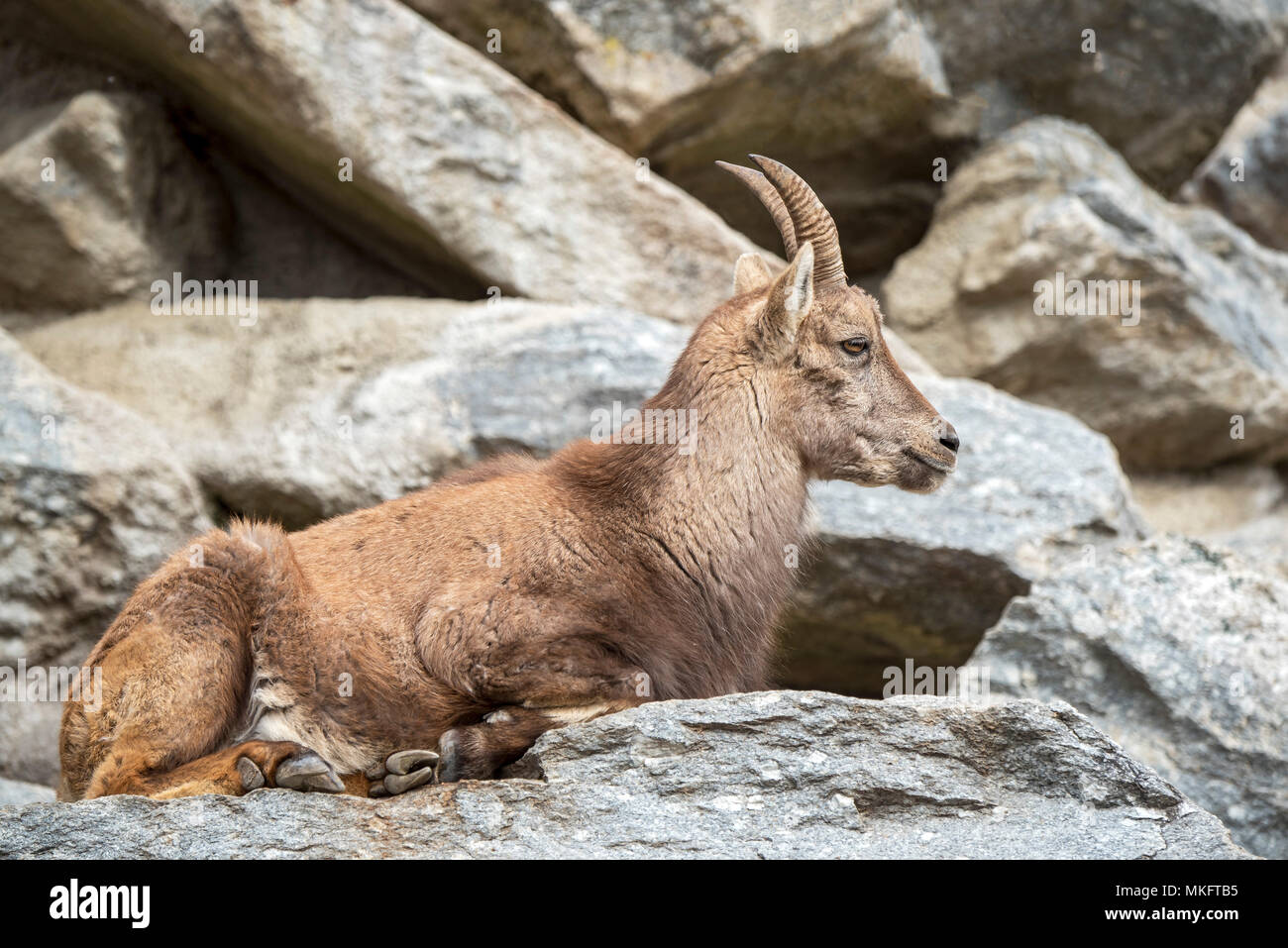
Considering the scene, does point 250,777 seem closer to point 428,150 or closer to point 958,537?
point 958,537

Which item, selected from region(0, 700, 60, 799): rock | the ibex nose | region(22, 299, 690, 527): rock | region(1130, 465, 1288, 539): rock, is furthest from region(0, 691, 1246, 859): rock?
region(1130, 465, 1288, 539): rock

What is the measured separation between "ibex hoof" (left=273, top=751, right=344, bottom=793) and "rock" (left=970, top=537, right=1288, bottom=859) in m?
3.84

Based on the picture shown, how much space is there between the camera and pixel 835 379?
21.6 feet

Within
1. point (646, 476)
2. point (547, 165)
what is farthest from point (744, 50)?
point (646, 476)

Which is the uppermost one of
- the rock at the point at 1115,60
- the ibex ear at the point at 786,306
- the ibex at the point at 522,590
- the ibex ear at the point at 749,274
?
the rock at the point at 1115,60

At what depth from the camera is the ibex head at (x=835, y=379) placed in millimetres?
6555

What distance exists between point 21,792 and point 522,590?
3.21 meters

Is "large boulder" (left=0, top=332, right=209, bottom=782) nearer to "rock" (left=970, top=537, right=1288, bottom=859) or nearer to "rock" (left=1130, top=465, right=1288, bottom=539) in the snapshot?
"rock" (left=970, top=537, right=1288, bottom=859)

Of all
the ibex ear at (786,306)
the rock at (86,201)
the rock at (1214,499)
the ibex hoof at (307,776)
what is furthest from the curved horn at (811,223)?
the rock at (1214,499)

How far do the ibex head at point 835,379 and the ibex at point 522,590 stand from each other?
1 cm

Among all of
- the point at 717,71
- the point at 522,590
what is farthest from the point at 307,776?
the point at 717,71

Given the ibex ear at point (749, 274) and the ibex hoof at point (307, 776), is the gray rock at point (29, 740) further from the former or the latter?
the ibex ear at point (749, 274)

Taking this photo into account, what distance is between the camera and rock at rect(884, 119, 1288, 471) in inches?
426
